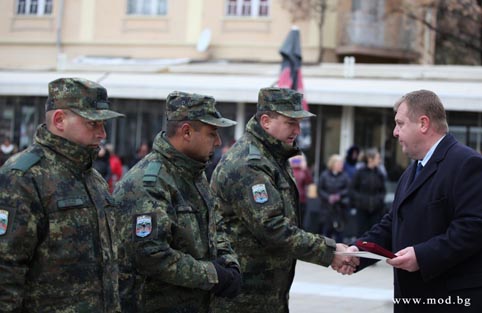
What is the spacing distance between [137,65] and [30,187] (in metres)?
19.0

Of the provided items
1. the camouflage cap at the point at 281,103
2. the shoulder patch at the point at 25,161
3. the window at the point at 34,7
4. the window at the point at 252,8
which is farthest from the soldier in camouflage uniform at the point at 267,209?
the window at the point at 34,7

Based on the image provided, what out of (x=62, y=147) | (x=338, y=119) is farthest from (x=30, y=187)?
(x=338, y=119)

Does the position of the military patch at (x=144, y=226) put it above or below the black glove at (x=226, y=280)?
above

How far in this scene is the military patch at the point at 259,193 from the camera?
5.17 m

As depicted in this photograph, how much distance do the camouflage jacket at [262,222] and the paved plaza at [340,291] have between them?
160 inches

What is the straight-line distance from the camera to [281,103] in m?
5.52

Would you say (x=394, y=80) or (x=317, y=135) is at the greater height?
(x=394, y=80)

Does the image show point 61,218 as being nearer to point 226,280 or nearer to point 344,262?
point 226,280

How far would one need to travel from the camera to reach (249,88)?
65.2 ft

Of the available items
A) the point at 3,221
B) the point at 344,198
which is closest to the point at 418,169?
the point at 3,221

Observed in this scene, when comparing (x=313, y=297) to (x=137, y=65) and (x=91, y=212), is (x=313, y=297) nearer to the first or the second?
(x=91, y=212)

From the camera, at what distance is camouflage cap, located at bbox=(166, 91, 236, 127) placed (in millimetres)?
4652

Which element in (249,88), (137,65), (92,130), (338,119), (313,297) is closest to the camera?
(92,130)

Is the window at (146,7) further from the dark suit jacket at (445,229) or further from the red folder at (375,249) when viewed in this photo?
Result: the dark suit jacket at (445,229)
